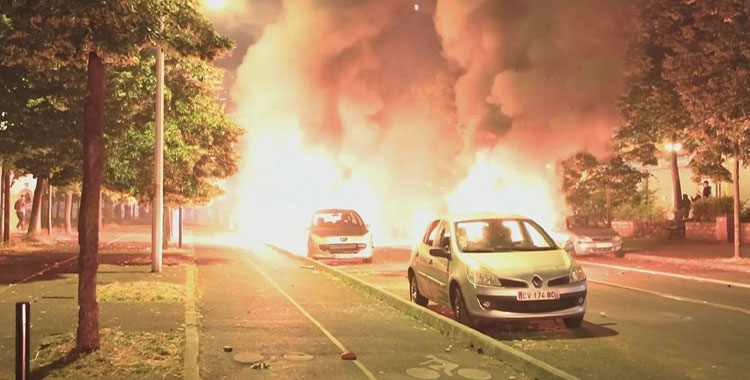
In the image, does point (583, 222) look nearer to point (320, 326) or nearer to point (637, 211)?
point (637, 211)

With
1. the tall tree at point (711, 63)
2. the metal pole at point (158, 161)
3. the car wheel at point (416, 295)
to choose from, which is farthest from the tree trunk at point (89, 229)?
the tall tree at point (711, 63)

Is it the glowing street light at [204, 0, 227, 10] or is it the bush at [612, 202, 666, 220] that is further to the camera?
the bush at [612, 202, 666, 220]

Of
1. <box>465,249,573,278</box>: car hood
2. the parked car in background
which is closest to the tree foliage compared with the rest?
<box>465,249,573,278</box>: car hood

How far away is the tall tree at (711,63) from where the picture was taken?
18938 mm

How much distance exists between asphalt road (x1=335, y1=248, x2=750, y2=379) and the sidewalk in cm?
389

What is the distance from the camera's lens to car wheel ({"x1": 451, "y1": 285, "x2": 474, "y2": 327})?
931cm

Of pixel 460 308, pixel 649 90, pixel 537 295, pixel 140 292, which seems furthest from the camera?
pixel 649 90

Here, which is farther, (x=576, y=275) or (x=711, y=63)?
(x=711, y=63)

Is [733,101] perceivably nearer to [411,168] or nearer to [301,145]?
[301,145]

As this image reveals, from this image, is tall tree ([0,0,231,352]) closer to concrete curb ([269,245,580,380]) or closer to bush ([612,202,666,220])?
concrete curb ([269,245,580,380])

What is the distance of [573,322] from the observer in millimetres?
9398

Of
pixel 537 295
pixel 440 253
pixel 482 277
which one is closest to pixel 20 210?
pixel 440 253

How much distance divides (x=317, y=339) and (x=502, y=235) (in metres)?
3.33

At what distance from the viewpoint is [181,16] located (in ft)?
28.6
